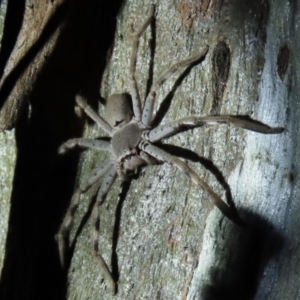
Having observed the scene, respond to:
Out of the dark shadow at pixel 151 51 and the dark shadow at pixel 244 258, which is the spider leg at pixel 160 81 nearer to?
the dark shadow at pixel 151 51

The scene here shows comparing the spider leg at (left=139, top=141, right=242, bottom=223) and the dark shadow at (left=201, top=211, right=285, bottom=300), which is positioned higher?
the spider leg at (left=139, top=141, right=242, bottom=223)

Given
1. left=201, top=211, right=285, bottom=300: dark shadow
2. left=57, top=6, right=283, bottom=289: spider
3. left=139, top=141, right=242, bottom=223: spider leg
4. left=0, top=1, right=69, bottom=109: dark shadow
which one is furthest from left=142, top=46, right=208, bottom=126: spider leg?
left=201, top=211, right=285, bottom=300: dark shadow

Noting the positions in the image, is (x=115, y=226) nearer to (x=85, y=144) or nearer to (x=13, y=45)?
(x=85, y=144)

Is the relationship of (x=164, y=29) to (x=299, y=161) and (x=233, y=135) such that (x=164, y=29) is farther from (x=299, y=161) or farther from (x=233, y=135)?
(x=299, y=161)

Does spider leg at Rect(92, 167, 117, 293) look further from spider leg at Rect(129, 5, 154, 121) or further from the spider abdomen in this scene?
spider leg at Rect(129, 5, 154, 121)

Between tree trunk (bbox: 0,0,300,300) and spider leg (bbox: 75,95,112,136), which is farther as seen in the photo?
spider leg (bbox: 75,95,112,136)

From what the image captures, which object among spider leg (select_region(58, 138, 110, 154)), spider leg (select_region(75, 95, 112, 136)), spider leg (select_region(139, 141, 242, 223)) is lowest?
spider leg (select_region(139, 141, 242, 223))

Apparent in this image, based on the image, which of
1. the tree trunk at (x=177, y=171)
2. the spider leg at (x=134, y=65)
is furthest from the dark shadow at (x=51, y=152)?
the spider leg at (x=134, y=65)

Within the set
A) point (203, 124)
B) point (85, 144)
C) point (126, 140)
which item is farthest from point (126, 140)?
point (203, 124)
